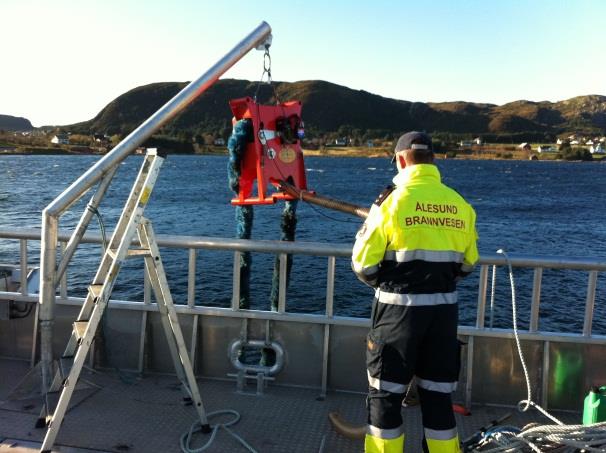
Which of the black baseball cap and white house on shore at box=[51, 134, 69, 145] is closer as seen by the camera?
the black baseball cap

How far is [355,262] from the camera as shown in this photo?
3.34 meters

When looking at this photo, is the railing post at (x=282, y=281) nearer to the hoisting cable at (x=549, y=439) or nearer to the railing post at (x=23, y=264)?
the hoisting cable at (x=549, y=439)

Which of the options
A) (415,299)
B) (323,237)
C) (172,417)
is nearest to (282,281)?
(172,417)

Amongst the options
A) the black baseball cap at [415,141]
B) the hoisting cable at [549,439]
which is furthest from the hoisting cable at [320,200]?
the hoisting cable at [549,439]

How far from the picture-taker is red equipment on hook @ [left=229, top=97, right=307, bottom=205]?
4.70 m

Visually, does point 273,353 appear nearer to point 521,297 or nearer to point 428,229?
point 428,229

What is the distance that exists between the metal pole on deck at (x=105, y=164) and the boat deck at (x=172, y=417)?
422 mm

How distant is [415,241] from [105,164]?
2.19 metres

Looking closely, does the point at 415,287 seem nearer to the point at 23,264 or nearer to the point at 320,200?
the point at 320,200

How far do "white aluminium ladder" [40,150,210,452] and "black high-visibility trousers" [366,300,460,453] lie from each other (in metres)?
1.51

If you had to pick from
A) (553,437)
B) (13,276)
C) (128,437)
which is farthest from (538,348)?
(13,276)

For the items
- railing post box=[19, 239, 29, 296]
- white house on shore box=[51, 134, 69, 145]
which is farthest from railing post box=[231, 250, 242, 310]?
white house on shore box=[51, 134, 69, 145]

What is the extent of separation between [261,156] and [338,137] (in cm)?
13074

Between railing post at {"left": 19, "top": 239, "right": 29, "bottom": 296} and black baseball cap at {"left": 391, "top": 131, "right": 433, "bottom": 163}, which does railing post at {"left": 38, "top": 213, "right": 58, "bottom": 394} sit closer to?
railing post at {"left": 19, "top": 239, "right": 29, "bottom": 296}
